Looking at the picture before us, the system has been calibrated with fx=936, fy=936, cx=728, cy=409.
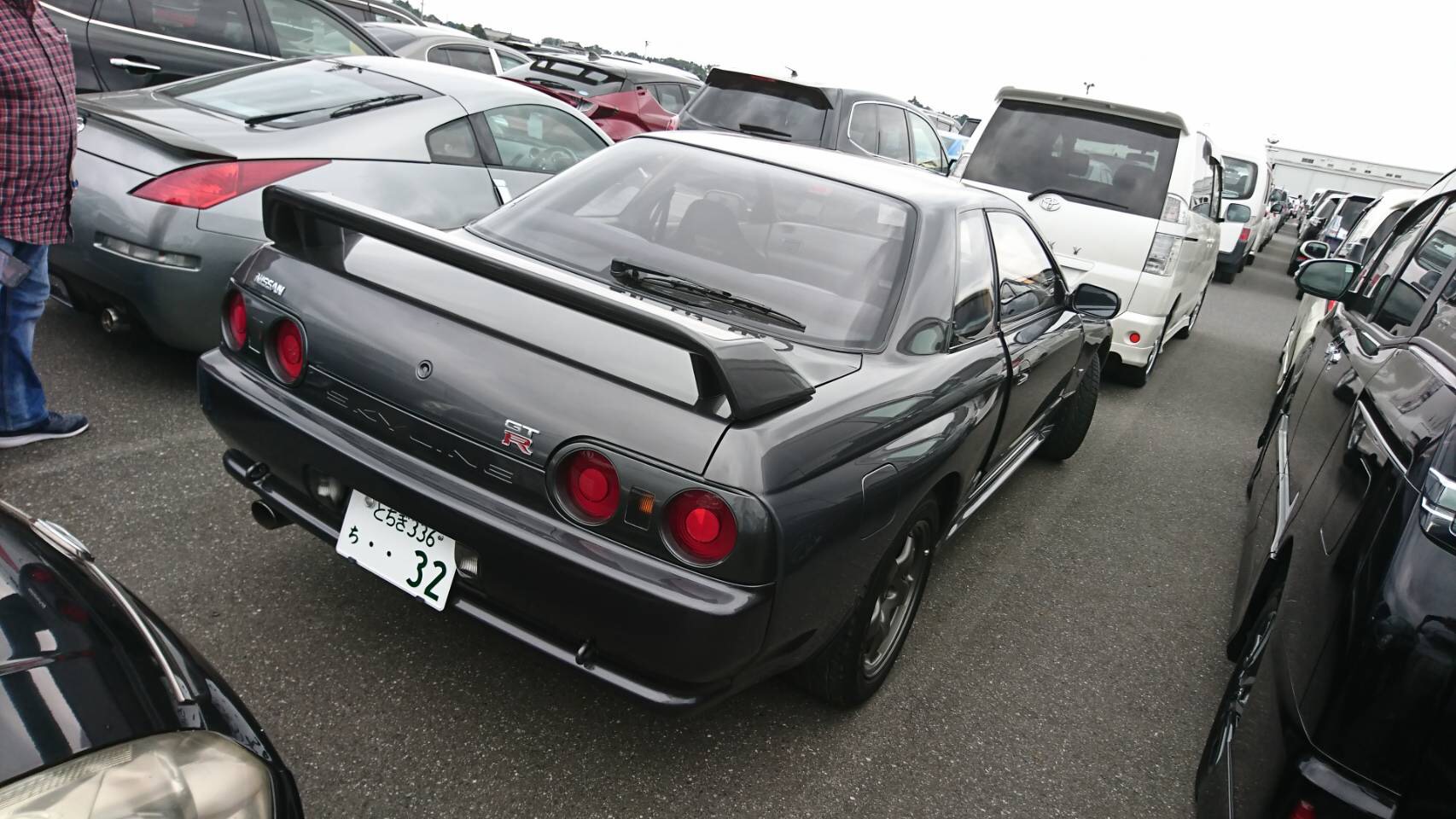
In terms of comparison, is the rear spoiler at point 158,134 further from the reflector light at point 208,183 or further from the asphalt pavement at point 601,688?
the asphalt pavement at point 601,688

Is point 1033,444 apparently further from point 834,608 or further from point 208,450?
point 208,450

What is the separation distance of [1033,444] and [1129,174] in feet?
9.90

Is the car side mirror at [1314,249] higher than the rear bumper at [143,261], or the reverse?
the car side mirror at [1314,249]

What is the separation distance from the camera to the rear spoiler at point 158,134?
3625mm

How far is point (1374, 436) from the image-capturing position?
79.0 inches

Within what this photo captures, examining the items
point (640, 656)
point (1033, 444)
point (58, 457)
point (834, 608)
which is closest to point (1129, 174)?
point (1033, 444)

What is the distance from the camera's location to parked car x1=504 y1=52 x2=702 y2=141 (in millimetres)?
8578

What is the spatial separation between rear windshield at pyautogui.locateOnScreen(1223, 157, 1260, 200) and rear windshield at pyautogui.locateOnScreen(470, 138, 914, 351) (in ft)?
46.1

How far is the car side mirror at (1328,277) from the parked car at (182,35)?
6.10 metres

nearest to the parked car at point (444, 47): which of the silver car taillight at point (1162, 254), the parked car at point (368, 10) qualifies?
the parked car at point (368, 10)

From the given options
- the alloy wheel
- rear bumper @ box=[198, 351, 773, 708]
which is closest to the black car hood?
rear bumper @ box=[198, 351, 773, 708]

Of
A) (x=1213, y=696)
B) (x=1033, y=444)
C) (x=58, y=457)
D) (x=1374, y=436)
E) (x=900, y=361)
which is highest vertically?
(x=1374, y=436)

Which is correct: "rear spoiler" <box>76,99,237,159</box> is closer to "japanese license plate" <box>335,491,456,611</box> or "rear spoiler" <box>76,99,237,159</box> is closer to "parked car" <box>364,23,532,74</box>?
"japanese license plate" <box>335,491,456,611</box>

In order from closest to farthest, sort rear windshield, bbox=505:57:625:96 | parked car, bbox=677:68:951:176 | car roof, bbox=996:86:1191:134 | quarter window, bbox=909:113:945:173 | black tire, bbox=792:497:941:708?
black tire, bbox=792:497:941:708 < car roof, bbox=996:86:1191:134 < parked car, bbox=677:68:951:176 < rear windshield, bbox=505:57:625:96 < quarter window, bbox=909:113:945:173
